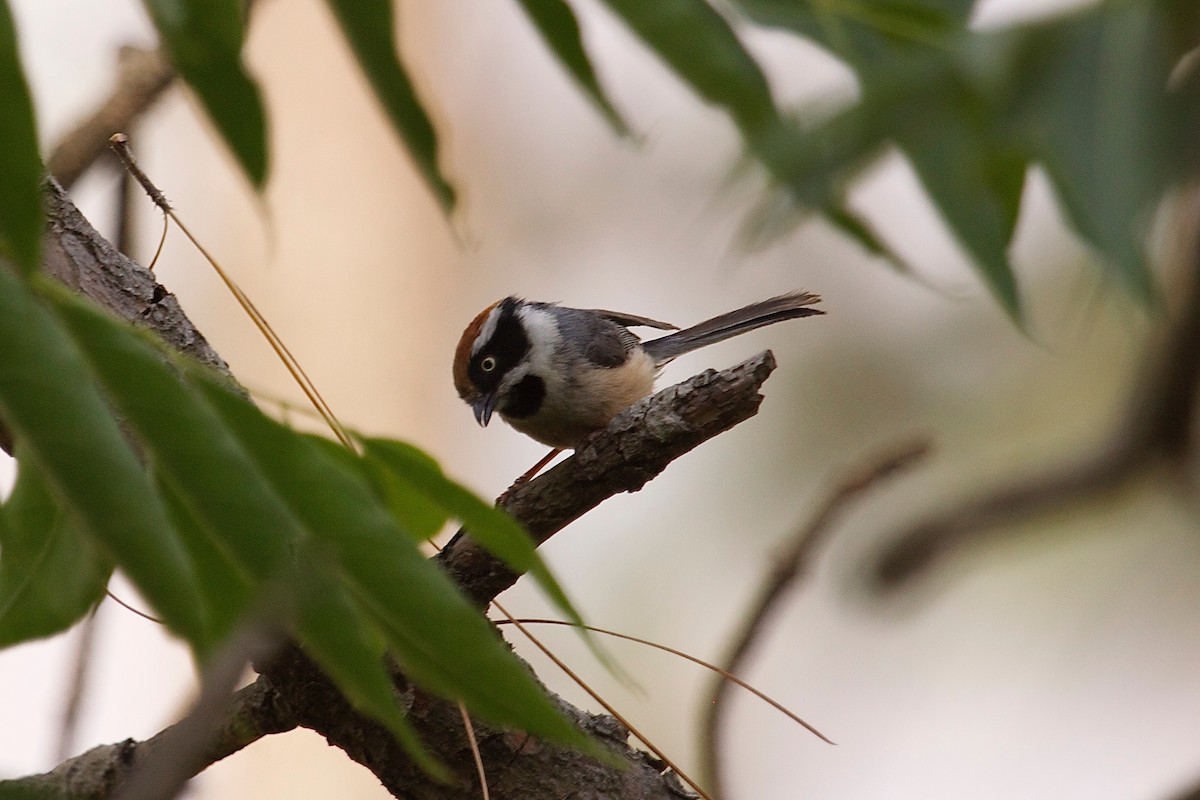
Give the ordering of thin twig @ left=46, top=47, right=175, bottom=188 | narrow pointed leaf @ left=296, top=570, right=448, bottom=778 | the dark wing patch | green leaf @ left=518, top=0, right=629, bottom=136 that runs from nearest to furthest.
A: narrow pointed leaf @ left=296, top=570, right=448, bottom=778, green leaf @ left=518, top=0, right=629, bottom=136, thin twig @ left=46, top=47, right=175, bottom=188, the dark wing patch

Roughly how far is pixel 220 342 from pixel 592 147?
201 cm

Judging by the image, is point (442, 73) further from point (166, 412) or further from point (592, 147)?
point (166, 412)

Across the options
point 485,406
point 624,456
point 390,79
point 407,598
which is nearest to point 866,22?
point 390,79

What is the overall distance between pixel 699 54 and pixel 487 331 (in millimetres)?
2280

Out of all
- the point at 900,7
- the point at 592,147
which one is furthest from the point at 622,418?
the point at 592,147

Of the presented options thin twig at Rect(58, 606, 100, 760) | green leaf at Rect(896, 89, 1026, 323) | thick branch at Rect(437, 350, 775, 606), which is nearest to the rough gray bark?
thick branch at Rect(437, 350, 775, 606)

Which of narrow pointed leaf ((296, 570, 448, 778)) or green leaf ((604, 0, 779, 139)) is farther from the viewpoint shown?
green leaf ((604, 0, 779, 139))

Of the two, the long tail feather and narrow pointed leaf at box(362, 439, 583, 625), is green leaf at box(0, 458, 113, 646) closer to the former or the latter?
narrow pointed leaf at box(362, 439, 583, 625)

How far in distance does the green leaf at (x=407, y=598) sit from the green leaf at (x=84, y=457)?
0.18 meters

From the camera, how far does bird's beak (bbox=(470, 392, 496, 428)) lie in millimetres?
3449

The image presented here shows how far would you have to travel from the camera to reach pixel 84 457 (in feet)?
3.46

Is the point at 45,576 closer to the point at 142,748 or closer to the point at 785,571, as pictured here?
the point at 142,748

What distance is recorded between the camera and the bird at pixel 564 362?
338cm

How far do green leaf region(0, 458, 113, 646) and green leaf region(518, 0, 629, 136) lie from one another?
0.83 metres
